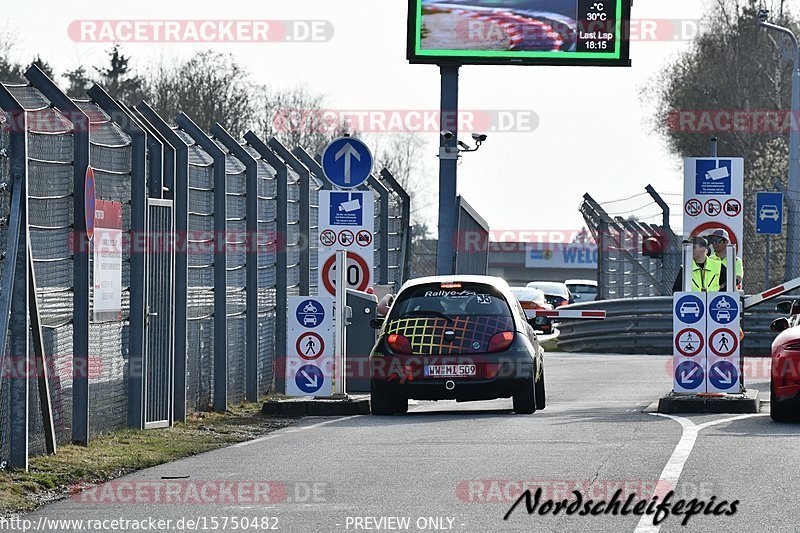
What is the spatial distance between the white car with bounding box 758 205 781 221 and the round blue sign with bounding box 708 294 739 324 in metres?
13.4

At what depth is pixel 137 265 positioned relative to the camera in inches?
643

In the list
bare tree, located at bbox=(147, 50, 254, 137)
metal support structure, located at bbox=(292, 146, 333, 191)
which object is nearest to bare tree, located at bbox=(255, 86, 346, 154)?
bare tree, located at bbox=(147, 50, 254, 137)

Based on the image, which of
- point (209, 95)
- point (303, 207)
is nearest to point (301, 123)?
point (209, 95)

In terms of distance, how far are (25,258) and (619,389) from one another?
462 inches

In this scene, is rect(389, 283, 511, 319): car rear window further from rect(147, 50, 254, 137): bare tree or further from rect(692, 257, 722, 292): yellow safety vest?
rect(147, 50, 254, 137): bare tree

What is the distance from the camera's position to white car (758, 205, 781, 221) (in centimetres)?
3180

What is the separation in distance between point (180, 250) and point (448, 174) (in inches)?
465

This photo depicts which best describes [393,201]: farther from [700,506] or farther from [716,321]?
[700,506]

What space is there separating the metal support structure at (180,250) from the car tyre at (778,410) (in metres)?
5.57

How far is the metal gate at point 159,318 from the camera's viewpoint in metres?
16.6

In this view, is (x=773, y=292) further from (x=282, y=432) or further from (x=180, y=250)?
(x=180, y=250)

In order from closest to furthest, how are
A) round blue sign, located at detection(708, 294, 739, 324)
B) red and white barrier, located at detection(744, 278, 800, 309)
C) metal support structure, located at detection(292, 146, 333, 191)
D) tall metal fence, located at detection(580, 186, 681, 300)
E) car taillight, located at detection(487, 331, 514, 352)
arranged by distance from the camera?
1. car taillight, located at detection(487, 331, 514, 352)
2. round blue sign, located at detection(708, 294, 739, 324)
3. red and white barrier, located at detection(744, 278, 800, 309)
4. metal support structure, located at detection(292, 146, 333, 191)
5. tall metal fence, located at detection(580, 186, 681, 300)

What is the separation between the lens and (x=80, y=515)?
10703mm

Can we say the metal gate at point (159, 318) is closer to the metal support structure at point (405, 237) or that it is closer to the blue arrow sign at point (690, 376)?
the blue arrow sign at point (690, 376)
